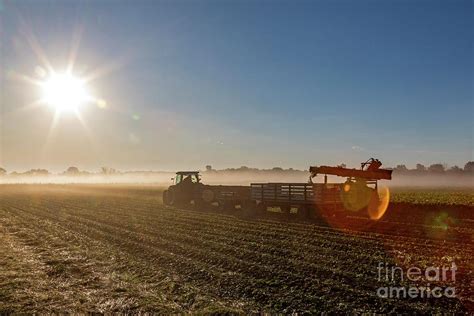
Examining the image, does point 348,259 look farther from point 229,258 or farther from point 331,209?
point 331,209

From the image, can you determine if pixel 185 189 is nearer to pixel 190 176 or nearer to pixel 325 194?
pixel 190 176

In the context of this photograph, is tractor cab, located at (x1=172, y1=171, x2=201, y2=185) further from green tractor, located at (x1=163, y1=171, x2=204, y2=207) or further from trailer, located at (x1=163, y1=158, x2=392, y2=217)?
trailer, located at (x1=163, y1=158, x2=392, y2=217)

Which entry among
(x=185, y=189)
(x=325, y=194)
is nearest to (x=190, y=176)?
(x=185, y=189)

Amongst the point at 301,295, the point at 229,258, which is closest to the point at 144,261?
the point at 229,258

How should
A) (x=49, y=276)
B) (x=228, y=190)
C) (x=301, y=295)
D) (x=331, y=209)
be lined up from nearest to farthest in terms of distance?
1. (x=301, y=295)
2. (x=49, y=276)
3. (x=331, y=209)
4. (x=228, y=190)

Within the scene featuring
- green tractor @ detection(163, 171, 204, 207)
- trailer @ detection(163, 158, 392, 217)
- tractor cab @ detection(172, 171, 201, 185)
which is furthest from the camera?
tractor cab @ detection(172, 171, 201, 185)

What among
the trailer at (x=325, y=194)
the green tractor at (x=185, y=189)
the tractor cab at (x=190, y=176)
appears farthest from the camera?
the tractor cab at (x=190, y=176)

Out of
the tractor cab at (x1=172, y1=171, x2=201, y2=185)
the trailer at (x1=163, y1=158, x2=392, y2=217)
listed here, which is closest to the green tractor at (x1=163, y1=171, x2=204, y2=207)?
the tractor cab at (x1=172, y1=171, x2=201, y2=185)

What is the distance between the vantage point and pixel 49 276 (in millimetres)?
11828

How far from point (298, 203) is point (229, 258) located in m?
10.8

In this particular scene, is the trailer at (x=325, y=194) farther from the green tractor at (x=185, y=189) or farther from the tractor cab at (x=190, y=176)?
the tractor cab at (x=190, y=176)

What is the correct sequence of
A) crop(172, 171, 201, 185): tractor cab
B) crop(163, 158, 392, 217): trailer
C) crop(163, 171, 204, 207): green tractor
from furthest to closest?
crop(172, 171, 201, 185): tractor cab
crop(163, 171, 204, 207): green tractor
crop(163, 158, 392, 217): trailer

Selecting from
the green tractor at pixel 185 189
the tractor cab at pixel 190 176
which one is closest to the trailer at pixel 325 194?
the green tractor at pixel 185 189

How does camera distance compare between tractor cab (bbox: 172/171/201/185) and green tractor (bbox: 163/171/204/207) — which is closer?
green tractor (bbox: 163/171/204/207)
